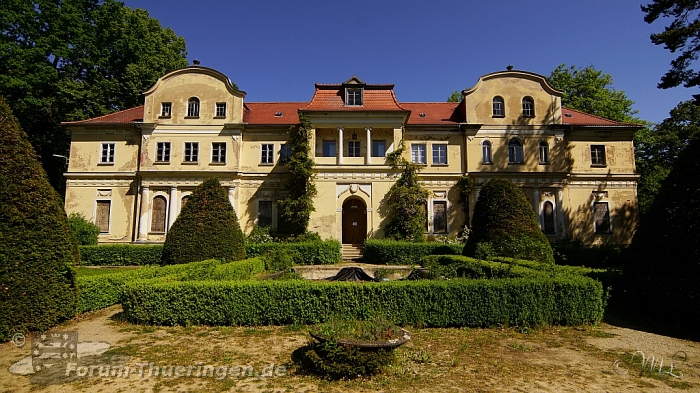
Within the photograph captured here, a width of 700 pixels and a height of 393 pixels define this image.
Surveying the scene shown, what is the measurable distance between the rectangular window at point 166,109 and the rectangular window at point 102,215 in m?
7.22

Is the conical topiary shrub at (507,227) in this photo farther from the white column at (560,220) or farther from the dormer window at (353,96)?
the white column at (560,220)

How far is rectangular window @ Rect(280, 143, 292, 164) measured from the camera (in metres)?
25.3

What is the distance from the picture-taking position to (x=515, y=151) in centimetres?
2511

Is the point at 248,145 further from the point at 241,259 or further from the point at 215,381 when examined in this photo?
the point at 215,381

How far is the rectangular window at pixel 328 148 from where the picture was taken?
24719 millimetres

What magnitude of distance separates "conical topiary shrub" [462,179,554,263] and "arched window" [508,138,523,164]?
39.3 feet

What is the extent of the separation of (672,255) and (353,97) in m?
19.6

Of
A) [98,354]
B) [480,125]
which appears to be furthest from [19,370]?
[480,125]

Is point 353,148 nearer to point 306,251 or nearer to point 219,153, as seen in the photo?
point 306,251

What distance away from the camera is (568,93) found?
3422 centimetres

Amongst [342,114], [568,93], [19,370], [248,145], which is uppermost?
[568,93]

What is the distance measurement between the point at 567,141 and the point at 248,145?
22.7 metres

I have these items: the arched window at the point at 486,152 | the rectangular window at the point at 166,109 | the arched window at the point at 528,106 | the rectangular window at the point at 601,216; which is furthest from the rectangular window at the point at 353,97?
the rectangular window at the point at 601,216

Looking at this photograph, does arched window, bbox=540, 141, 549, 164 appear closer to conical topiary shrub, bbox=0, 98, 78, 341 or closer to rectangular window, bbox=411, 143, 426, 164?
rectangular window, bbox=411, 143, 426, 164
